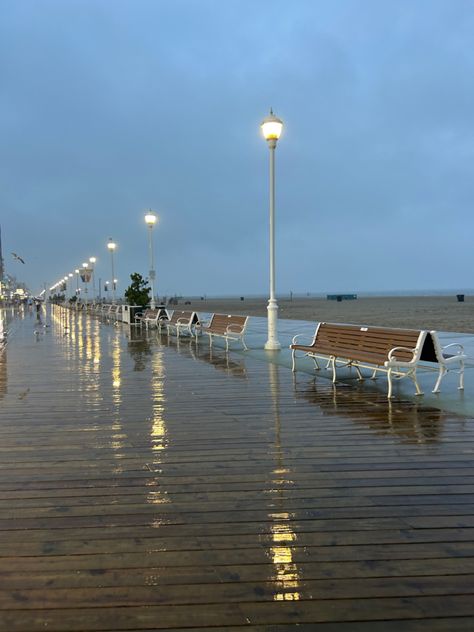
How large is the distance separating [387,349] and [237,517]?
4.47 metres

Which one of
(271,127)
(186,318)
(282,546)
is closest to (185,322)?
(186,318)

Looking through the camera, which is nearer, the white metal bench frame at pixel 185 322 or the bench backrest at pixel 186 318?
the white metal bench frame at pixel 185 322

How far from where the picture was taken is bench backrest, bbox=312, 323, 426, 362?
21.6 feet

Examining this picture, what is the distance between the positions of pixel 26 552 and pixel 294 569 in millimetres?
1391

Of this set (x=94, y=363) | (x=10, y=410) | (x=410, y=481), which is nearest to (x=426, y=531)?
(x=410, y=481)

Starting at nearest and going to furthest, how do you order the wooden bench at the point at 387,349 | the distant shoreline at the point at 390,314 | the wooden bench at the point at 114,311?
1. the wooden bench at the point at 387,349
2. the distant shoreline at the point at 390,314
3. the wooden bench at the point at 114,311

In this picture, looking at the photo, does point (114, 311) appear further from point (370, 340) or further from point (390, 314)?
point (370, 340)

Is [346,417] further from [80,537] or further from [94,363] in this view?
[94,363]

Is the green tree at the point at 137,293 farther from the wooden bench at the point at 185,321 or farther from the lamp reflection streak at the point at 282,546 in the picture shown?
the lamp reflection streak at the point at 282,546

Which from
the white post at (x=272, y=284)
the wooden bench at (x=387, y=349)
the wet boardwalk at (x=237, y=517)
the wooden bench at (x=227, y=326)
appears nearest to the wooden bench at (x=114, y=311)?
the wooden bench at (x=227, y=326)

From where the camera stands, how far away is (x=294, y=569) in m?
2.44

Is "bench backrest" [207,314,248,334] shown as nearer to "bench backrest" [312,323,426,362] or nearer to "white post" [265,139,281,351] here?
"white post" [265,139,281,351]

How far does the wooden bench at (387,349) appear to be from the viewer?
6395 mm

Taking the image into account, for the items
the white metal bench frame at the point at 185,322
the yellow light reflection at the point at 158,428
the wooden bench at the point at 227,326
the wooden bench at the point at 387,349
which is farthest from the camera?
the white metal bench frame at the point at 185,322
